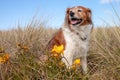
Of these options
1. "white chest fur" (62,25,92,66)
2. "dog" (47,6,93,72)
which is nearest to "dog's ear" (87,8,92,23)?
"dog" (47,6,93,72)

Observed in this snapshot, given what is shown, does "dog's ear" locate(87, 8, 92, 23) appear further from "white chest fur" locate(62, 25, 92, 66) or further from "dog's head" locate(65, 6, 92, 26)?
"white chest fur" locate(62, 25, 92, 66)

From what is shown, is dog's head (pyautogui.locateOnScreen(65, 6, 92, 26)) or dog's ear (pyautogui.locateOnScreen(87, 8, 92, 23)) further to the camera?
dog's ear (pyautogui.locateOnScreen(87, 8, 92, 23))

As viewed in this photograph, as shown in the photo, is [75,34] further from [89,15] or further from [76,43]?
[89,15]

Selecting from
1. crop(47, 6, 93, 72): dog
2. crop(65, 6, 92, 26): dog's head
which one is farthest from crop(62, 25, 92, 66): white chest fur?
crop(65, 6, 92, 26): dog's head

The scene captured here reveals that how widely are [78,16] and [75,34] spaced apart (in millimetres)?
444

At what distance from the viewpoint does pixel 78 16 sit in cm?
538

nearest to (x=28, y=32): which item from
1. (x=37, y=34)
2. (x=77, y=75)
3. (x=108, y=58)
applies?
(x=37, y=34)

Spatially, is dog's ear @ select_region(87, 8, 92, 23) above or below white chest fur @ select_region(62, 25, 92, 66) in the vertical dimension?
above

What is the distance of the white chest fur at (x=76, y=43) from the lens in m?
5.36

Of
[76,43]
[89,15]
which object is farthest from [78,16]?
[76,43]

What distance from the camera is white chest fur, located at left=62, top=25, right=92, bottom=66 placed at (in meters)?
5.36

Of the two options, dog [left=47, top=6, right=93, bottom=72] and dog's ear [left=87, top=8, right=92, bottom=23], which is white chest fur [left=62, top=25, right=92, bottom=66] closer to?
dog [left=47, top=6, right=93, bottom=72]

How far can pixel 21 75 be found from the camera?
364 centimetres

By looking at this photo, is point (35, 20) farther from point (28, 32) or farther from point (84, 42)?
point (84, 42)
